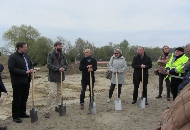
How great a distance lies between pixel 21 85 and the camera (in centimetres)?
540

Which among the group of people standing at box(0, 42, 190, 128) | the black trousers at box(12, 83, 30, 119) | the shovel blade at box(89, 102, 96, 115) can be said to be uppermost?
the group of people standing at box(0, 42, 190, 128)

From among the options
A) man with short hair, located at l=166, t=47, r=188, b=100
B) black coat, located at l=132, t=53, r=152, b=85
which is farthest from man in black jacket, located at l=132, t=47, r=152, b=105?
man with short hair, located at l=166, t=47, r=188, b=100

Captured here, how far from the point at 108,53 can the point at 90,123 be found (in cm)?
4879

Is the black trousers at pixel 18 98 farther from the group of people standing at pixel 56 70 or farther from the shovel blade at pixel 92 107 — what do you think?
the shovel blade at pixel 92 107

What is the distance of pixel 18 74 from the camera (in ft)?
17.5

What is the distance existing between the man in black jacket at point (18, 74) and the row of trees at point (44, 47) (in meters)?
30.5

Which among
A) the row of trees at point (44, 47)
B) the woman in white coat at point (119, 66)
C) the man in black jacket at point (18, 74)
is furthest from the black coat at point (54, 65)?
the row of trees at point (44, 47)

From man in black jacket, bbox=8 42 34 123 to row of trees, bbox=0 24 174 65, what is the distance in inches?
1201

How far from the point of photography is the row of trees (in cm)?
3784

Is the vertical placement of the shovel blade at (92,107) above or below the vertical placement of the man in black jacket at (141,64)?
below

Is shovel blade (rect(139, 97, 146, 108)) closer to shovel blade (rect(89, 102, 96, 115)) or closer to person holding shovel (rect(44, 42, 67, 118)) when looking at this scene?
shovel blade (rect(89, 102, 96, 115))

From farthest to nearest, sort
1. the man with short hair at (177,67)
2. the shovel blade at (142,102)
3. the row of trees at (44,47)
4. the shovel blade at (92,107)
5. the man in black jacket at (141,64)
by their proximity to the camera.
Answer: the row of trees at (44,47) → the man in black jacket at (141,64) → the shovel blade at (142,102) → the shovel blade at (92,107) → the man with short hair at (177,67)

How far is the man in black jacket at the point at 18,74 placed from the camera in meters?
5.29

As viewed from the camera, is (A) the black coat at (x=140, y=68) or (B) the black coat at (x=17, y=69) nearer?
(B) the black coat at (x=17, y=69)
